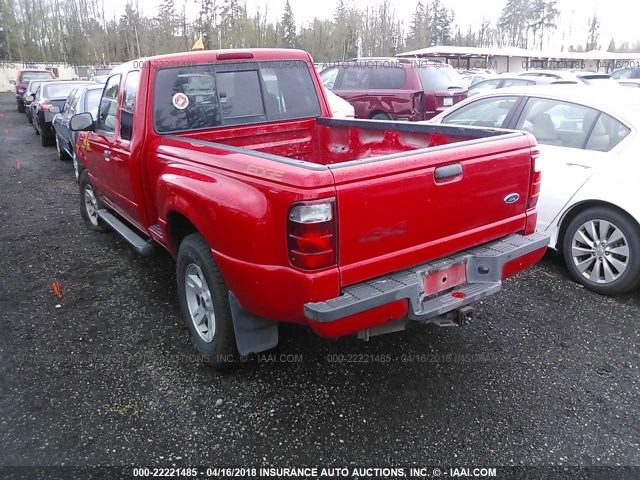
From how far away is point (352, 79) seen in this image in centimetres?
1184

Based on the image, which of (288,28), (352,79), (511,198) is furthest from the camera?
(288,28)

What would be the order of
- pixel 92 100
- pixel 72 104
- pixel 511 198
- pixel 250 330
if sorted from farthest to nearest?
pixel 72 104
pixel 92 100
pixel 511 198
pixel 250 330

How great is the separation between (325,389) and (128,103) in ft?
9.30

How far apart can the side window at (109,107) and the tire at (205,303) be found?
1866 millimetres

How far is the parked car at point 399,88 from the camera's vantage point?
10.8 metres

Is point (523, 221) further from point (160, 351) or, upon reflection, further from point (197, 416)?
point (160, 351)

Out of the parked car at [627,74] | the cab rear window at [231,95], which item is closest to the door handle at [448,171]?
the cab rear window at [231,95]

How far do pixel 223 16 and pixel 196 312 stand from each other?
72787 millimetres

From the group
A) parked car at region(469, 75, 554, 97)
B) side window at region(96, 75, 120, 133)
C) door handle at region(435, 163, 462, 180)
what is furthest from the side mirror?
parked car at region(469, 75, 554, 97)

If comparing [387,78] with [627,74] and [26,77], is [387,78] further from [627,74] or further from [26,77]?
[26,77]

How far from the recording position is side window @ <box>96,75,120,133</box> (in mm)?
4684

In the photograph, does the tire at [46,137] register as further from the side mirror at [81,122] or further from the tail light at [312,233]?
the tail light at [312,233]

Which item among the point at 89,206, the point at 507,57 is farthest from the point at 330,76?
the point at 507,57

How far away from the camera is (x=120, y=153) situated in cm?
425
